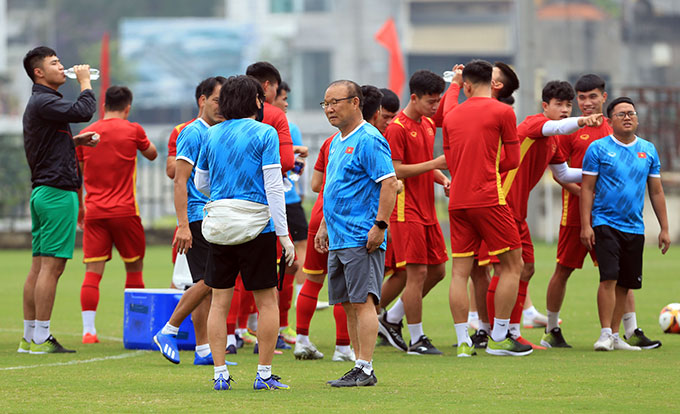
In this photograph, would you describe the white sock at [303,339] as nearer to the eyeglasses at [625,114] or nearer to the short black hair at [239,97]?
the short black hair at [239,97]

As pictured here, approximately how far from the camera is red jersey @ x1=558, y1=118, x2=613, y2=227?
9.90 meters

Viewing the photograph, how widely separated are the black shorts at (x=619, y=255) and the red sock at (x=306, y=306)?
2.26 meters

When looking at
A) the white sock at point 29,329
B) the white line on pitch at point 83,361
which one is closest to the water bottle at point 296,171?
the white line on pitch at point 83,361

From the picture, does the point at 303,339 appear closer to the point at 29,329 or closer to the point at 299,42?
the point at 29,329

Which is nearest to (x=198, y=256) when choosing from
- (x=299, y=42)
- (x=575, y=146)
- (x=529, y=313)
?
(x=575, y=146)

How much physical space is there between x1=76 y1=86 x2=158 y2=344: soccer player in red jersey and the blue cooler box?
91 centimetres

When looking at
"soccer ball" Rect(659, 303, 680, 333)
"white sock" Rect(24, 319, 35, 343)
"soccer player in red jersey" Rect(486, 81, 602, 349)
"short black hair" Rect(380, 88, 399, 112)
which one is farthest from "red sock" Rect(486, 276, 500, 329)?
"white sock" Rect(24, 319, 35, 343)

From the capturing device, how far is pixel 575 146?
10062 mm

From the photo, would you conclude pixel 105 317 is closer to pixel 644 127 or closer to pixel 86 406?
pixel 86 406

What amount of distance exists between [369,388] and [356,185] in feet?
4.21

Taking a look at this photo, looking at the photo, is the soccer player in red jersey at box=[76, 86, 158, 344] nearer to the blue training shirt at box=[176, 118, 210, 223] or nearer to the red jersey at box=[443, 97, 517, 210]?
the blue training shirt at box=[176, 118, 210, 223]

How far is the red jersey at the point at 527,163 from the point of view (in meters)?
9.58

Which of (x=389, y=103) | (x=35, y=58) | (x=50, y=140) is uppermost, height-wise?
(x=35, y=58)

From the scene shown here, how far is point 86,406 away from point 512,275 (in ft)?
11.9
